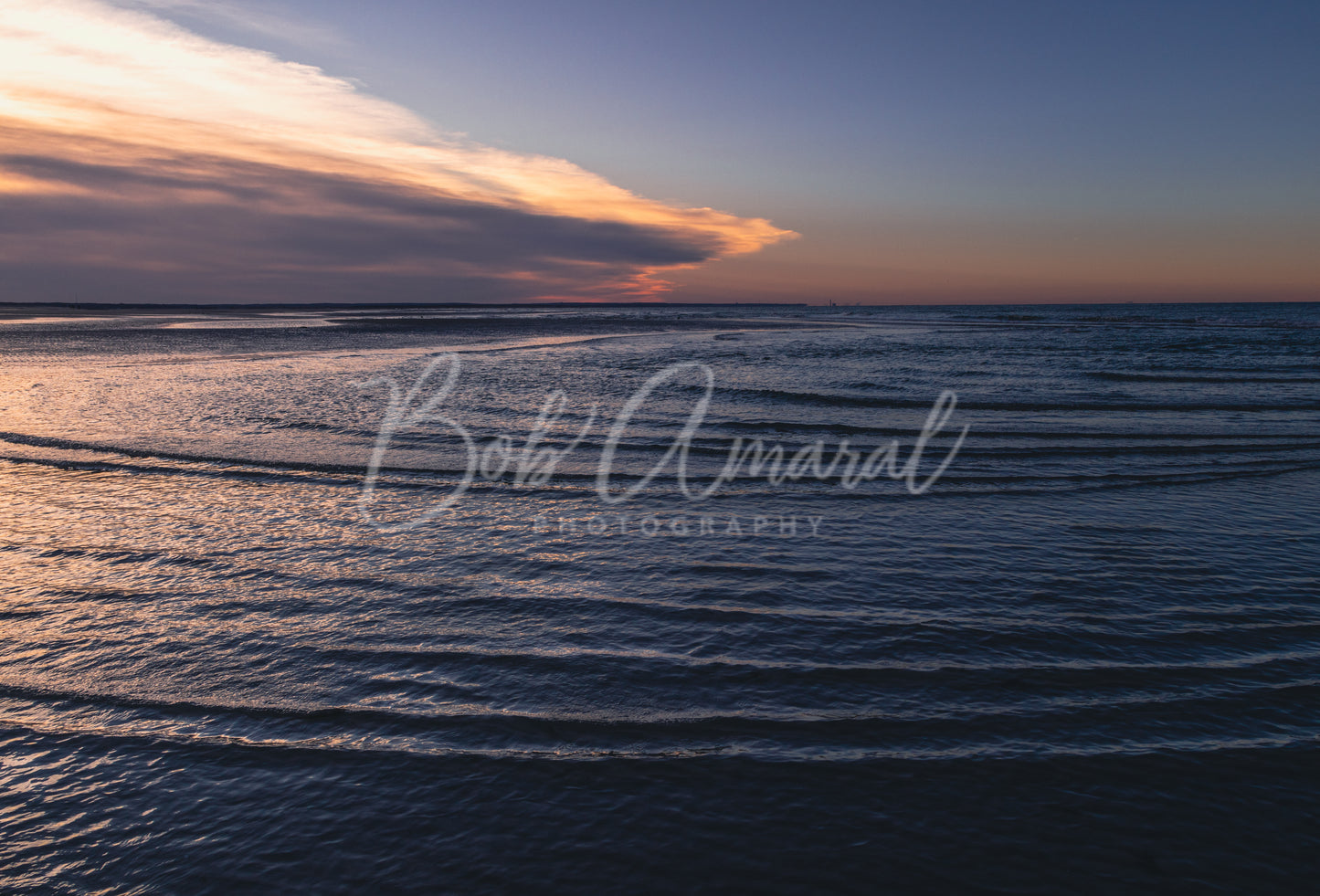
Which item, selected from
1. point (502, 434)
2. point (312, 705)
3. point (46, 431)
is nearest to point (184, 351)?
point (46, 431)

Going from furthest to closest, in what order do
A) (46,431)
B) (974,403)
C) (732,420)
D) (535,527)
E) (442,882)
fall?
(974,403) → (732,420) → (46,431) → (535,527) → (442,882)

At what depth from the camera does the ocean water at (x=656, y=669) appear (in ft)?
17.3

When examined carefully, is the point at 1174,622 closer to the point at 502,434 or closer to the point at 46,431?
the point at 502,434

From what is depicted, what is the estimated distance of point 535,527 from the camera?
520 inches

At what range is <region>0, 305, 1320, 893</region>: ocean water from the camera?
527 centimetres

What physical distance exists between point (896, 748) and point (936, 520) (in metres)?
7.88
